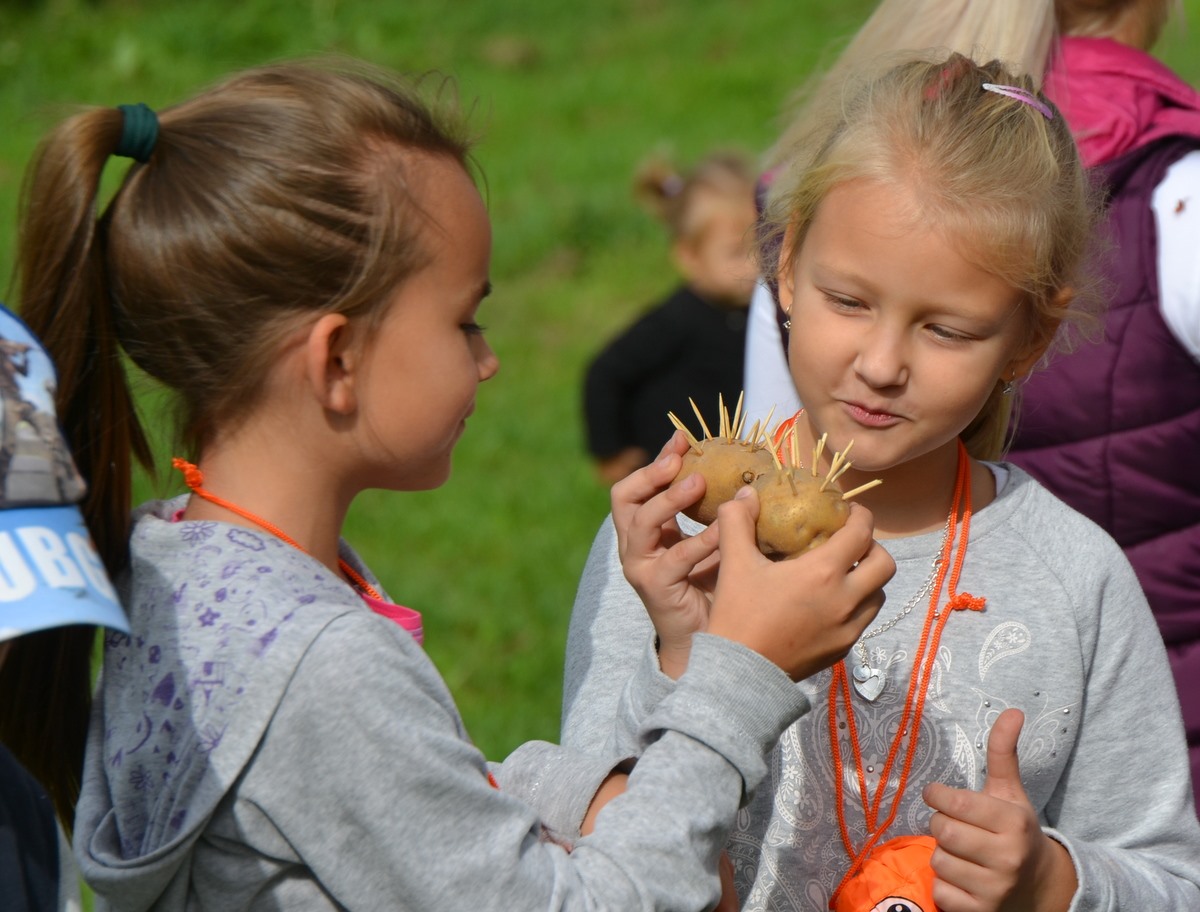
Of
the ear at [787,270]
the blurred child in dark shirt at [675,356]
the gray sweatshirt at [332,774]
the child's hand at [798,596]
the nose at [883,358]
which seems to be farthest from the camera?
the blurred child in dark shirt at [675,356]

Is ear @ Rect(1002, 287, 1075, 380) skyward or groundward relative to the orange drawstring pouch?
skyward

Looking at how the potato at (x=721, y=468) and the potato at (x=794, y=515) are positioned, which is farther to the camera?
the potato at (x=721, y=468)

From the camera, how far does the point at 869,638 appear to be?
2.06 meters

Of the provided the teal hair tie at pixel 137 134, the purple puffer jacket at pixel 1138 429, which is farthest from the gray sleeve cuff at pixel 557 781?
the purple puffer jacket at pixel 1138 429

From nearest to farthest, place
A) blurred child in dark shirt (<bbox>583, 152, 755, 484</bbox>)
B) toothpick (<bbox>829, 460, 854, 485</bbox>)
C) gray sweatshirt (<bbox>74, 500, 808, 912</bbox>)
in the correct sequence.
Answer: gray sweatshirt (<bbox>74, 500, 808, 912</bbox>)
toothpick (<bbox>829, 460, 854, 485</bbox>)
blurred child in dark shirt (<bbox>583, 152, 755, 484</bbox>)

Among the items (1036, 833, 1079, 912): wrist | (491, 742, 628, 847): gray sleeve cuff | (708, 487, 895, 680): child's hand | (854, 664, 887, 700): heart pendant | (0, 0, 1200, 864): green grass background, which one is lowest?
(0, 0, 1200, 864): green grass background

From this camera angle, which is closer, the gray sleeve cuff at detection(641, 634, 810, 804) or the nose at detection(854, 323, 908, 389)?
the gray sleeve cuff at detection(641, 634, 810, 804)

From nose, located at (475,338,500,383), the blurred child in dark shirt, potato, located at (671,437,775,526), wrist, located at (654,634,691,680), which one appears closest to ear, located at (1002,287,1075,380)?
potato, located at (671,437,775,526)

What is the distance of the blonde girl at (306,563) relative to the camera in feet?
5.29

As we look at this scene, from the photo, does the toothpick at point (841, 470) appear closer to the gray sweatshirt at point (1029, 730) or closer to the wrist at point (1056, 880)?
the gray sweatshirt at point (1029, 730)

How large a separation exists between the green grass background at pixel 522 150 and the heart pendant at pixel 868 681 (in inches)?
96.8

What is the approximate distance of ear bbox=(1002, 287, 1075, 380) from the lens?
2.10 m

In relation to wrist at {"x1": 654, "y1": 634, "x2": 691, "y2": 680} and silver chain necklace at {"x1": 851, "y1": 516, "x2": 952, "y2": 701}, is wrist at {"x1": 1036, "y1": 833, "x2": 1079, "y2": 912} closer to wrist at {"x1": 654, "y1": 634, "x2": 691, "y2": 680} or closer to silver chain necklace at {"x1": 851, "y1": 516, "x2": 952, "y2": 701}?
silver chain necklace at {"x1": 851, "y1": 516, "x2": 952, "y2": 701}

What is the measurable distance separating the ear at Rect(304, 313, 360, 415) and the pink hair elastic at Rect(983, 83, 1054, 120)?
1.00 meters
